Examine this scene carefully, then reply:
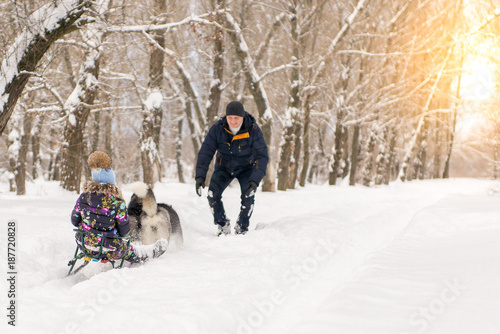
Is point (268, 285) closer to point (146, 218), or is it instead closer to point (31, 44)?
point (146, 218)

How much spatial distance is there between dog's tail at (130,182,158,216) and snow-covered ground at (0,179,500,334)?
1.85 ft

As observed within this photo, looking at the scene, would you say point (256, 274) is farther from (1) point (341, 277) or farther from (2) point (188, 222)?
(2) point (188, 222)

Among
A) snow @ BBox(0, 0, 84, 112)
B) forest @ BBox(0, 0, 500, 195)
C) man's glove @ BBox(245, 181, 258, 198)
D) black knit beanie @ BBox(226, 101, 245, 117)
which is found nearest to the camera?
black knit beanie @ BBox(226, 101, 245, 117)

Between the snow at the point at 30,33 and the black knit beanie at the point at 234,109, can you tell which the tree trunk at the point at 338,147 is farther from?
the snow at the point at 30,33

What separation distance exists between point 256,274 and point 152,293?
3.17 ft

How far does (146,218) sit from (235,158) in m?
1.57

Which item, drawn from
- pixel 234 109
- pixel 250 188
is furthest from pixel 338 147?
pixel 234 109

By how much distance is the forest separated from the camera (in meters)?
6.82

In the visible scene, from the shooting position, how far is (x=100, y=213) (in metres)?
3.44

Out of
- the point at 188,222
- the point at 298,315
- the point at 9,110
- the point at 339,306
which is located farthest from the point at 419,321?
the point at 9,110

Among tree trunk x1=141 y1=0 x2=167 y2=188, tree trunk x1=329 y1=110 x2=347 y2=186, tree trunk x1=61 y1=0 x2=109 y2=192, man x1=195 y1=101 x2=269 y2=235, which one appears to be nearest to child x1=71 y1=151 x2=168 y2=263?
man x1=195 y1=101 x2=269 y2=235

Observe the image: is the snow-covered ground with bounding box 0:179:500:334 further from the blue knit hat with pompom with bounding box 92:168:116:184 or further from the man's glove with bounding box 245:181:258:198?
the blue knit hat with pompom with bounding box 92:168:116:184

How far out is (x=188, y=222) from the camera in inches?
220

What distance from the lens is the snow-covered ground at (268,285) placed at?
2268 mm
